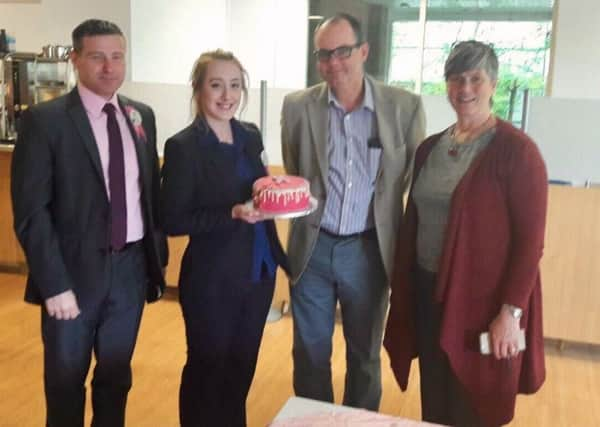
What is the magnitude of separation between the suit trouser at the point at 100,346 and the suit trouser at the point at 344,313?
1.87 ft

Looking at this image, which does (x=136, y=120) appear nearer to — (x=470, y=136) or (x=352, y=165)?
(x=352, y=165)

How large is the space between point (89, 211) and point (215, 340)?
543 millimetres

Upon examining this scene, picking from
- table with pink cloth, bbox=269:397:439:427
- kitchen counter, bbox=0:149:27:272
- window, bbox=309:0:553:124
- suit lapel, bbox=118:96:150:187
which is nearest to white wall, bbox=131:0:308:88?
window, bbox=309:0:553:124

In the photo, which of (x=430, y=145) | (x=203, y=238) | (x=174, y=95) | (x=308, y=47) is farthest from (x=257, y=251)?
(x=308, y=47)

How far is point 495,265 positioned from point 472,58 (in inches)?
22.7

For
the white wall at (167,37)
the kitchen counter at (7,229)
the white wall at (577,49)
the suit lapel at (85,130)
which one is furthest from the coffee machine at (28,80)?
the white wall at (577,49)

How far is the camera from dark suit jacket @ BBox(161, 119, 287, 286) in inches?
71.4

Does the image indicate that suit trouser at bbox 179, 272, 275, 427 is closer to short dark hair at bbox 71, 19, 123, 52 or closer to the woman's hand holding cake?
the woman's hand holding cake

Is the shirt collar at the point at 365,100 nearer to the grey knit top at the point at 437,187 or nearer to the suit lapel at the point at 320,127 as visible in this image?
the suit lapel at the point at 320,127

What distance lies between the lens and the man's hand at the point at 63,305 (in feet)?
5.88

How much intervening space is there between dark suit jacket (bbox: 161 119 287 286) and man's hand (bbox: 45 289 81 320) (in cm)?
32

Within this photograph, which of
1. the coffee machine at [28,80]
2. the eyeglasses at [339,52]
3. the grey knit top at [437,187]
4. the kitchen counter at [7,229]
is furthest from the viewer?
the coffee machine at [28,80]

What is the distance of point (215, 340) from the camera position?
1.95 metres

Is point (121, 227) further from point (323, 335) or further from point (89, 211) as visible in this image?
point (323, 335)
